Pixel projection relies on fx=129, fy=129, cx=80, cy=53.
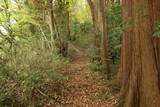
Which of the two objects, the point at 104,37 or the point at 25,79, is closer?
the point at 25,79

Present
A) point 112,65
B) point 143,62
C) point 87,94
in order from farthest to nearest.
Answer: point 112,65 → point 87,94 → point 143,62

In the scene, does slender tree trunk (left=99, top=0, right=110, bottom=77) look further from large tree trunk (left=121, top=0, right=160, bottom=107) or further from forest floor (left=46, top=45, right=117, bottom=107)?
large tree trunk (left=121, top=0, right=160, bottom=107)

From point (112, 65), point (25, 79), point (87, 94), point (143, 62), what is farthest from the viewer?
point (112, 65)

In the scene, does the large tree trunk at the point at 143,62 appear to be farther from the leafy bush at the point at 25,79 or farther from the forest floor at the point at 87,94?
the leafy bush at the point at 25,79

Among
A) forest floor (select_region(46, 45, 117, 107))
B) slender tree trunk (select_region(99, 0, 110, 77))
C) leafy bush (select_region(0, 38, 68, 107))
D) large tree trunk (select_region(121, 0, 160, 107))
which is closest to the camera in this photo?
large tree trunk (select_region(121, 0, 160, 107))

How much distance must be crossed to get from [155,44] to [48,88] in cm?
340

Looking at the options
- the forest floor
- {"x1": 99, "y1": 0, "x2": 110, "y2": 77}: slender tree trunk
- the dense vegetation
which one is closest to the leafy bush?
the dense vegetation

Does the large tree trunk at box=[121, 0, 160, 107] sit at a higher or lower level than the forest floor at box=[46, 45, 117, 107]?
higher

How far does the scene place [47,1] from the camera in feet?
25.6

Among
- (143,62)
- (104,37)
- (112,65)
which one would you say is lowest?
(112,65)

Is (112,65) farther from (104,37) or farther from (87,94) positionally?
(87,94)

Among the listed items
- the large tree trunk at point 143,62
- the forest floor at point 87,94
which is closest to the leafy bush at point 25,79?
the forest floor at point 87,94

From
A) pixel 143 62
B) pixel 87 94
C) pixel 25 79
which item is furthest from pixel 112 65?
pixel 25 79

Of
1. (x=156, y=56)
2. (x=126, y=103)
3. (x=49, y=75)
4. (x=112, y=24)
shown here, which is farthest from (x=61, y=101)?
(x=112, y=24)
